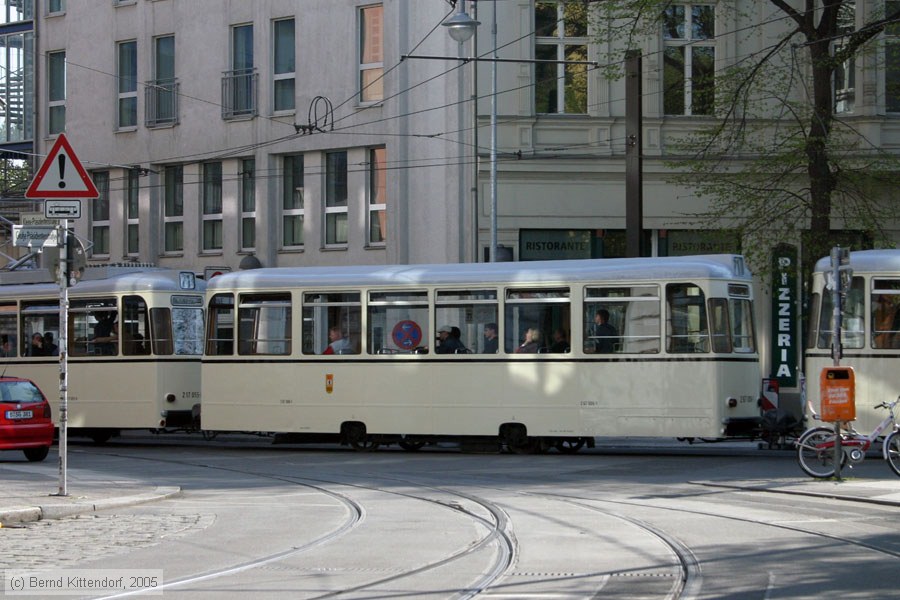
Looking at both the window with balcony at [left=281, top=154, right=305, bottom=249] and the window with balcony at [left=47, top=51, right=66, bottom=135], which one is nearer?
the window with balcony at [left=281, top=154, right=305, bottom=249]

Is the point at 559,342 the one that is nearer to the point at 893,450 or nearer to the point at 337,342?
the point at 337,342

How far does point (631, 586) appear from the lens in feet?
31.6

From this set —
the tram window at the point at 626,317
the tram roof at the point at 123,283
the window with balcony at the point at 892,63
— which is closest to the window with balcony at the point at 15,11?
the tram roof at the point at 123,283

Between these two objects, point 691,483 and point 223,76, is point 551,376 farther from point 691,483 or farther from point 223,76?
point 223,76

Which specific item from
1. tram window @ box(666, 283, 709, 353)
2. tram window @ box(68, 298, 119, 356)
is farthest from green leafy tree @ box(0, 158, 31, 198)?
tram window @ box(666, 283, 709, 353)

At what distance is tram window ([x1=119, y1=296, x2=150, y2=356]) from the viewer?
26.1 m

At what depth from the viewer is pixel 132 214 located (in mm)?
40469

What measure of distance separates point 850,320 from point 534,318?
15.5ft

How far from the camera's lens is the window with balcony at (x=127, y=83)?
40.3 metres

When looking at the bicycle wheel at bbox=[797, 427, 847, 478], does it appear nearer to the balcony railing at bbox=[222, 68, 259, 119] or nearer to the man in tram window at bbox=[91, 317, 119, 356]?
the man in tram window at bbox=[91, 317, 119, 356]

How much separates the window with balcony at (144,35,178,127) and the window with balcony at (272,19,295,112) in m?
3.47

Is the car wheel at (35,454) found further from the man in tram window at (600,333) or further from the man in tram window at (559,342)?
the man in tram window at (600,333)

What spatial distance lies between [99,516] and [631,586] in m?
6.73

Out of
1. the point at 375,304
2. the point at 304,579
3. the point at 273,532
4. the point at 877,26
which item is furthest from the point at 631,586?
the point at 877,26
